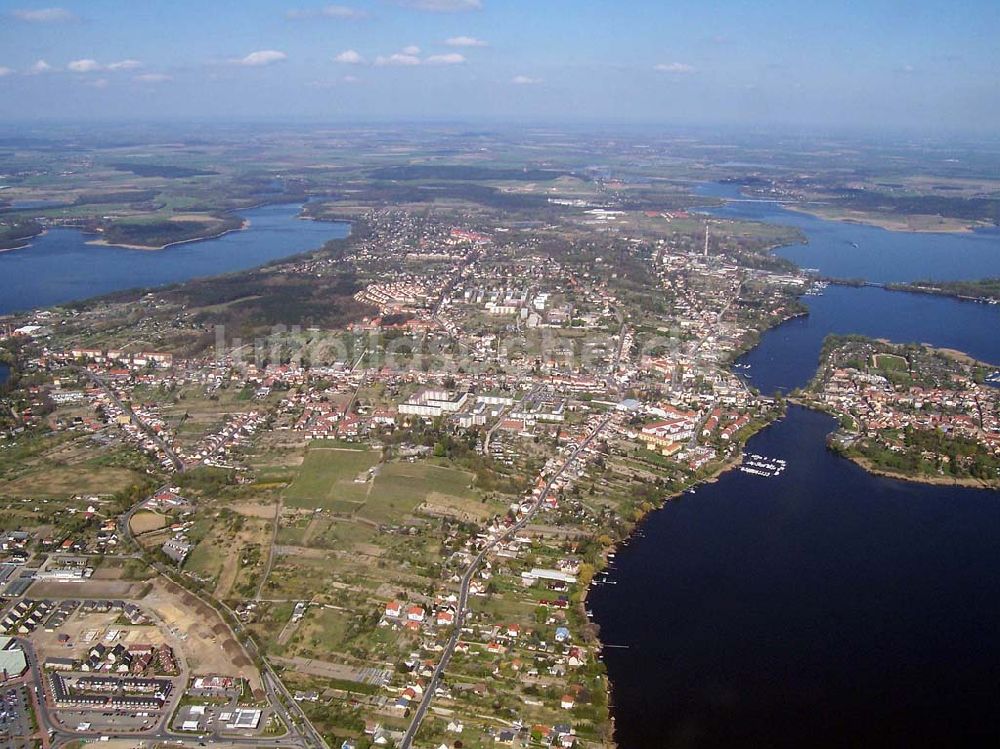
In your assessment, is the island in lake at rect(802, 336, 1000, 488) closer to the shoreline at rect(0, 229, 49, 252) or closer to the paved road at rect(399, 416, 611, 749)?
the paved road at rect(399, 416, 611, 749)

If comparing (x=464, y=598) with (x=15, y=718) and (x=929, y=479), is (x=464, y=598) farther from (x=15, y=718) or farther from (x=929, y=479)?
(x=929, y=479)

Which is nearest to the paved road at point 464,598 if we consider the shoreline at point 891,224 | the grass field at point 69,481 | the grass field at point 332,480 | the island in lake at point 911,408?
the grass field at point 332,480

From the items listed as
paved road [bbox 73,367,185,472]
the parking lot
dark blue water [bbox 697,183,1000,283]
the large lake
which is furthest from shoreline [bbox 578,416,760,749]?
dark blue water [bbox 697,183,1000,283]

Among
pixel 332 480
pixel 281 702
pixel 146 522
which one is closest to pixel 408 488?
pixel 332 480

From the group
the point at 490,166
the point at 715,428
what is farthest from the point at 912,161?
the point at 715,428

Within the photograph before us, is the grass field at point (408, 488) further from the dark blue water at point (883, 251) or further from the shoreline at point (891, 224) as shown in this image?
the shoreline at point (891, 224)
